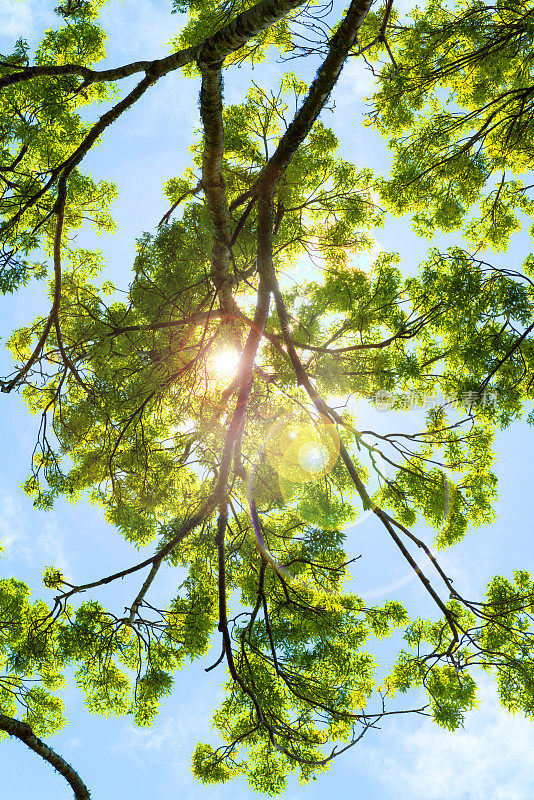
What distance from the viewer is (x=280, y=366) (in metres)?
6.06

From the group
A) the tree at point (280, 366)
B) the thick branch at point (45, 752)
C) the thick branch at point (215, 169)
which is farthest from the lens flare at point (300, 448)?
the thick branch at point (45, 752)

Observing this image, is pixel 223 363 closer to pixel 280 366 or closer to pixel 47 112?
pixel 280 366

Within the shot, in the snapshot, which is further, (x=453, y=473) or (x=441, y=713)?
(x=453, y=473)

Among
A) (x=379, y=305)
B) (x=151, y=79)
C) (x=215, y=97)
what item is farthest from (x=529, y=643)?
(x=151, y=79)

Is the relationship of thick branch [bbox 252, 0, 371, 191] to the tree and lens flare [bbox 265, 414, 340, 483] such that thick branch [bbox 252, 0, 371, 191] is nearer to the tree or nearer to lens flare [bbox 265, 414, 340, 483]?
the tree

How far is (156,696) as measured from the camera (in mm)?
5035

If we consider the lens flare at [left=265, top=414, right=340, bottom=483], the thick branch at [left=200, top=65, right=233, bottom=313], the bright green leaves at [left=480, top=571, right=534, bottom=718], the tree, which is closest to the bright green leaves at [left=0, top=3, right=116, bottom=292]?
the tree

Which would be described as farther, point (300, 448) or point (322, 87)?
point (300, 448)

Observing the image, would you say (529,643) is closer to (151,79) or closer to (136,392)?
(136,392)

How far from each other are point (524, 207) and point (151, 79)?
5.75 metres

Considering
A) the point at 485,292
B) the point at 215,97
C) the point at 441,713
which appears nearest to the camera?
the point at 215,97

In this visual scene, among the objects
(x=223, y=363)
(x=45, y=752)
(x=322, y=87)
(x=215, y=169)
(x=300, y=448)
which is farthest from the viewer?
(x=223, y=363)

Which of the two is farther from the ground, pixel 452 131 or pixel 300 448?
pixel 452 131

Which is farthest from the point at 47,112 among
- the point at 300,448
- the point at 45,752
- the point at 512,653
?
the point at 512,653
